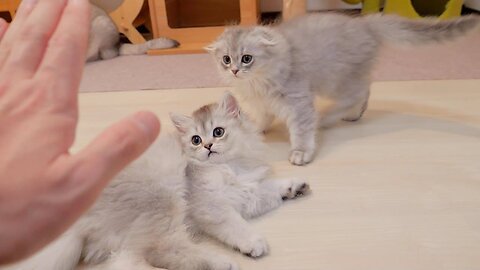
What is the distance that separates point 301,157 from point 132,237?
0.56 m

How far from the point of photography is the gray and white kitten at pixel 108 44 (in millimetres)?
2449

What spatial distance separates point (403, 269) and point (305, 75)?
684mm

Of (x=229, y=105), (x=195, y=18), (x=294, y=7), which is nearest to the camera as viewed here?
(x=229, y=105)

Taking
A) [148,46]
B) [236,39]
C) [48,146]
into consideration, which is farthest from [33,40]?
[148,46]

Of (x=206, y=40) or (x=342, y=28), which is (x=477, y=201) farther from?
(x=206, y=40)

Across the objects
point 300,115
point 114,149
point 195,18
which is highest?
point 114,149

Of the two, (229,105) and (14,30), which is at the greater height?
(14,30)

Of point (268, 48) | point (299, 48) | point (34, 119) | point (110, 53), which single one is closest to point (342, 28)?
point (299, 48)

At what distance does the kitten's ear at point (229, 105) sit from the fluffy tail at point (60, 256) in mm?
481

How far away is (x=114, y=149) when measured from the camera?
41cm

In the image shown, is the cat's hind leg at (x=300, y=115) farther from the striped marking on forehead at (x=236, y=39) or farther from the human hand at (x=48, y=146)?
the human hand at (x=48, y=146)

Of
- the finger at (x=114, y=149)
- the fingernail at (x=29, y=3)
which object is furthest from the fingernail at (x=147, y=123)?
the fingernail at (x=29, y=3)

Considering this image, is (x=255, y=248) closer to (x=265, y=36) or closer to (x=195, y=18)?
(x=265, y=36)

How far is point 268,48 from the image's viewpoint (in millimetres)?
1229
